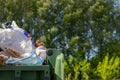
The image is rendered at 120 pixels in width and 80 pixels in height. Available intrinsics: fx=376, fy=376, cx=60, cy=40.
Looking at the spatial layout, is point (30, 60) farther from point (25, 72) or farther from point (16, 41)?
point (16, 41)

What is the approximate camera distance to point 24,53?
4508 millimetres

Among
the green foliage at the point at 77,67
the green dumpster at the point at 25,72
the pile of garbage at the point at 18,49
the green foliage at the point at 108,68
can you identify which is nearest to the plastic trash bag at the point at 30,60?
the pile of garbage at the point at 18,49

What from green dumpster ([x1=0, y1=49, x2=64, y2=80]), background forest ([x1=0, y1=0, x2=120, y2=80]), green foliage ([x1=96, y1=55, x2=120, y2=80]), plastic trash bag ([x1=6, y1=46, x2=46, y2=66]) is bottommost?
green dumpster ([x1=0, y1=49, x2=64, y2=80])

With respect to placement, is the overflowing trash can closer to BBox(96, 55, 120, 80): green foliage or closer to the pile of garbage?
the pile of garbage

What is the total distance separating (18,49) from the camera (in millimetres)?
4602

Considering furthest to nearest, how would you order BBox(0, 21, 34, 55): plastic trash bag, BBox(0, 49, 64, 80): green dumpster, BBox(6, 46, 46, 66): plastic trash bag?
BBox(0, 21, 34, 55): plastic trash bag → BBox(6, 46, 46, 66): plastic trash bag → BBox(0, 49, 64, 80): green dumpster

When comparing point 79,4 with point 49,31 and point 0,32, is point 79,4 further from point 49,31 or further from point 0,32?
point 0,32

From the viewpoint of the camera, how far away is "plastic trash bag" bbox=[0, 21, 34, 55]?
4590mm

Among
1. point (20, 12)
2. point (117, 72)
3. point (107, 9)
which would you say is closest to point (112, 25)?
point (107, 9)

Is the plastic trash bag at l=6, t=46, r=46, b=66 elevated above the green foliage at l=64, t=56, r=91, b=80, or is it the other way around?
the green foliage at l=64, t=56, r=91, b=80

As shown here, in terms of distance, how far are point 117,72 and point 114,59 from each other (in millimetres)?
1079

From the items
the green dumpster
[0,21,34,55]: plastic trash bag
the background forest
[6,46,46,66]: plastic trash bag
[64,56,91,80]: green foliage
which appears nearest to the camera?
the green dumpster

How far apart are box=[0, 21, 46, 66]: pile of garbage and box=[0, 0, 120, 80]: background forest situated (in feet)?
78.0

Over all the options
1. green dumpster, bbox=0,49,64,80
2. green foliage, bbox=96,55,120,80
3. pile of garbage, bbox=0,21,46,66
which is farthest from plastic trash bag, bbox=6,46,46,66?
green foliage, bbox=96,55,120,80
